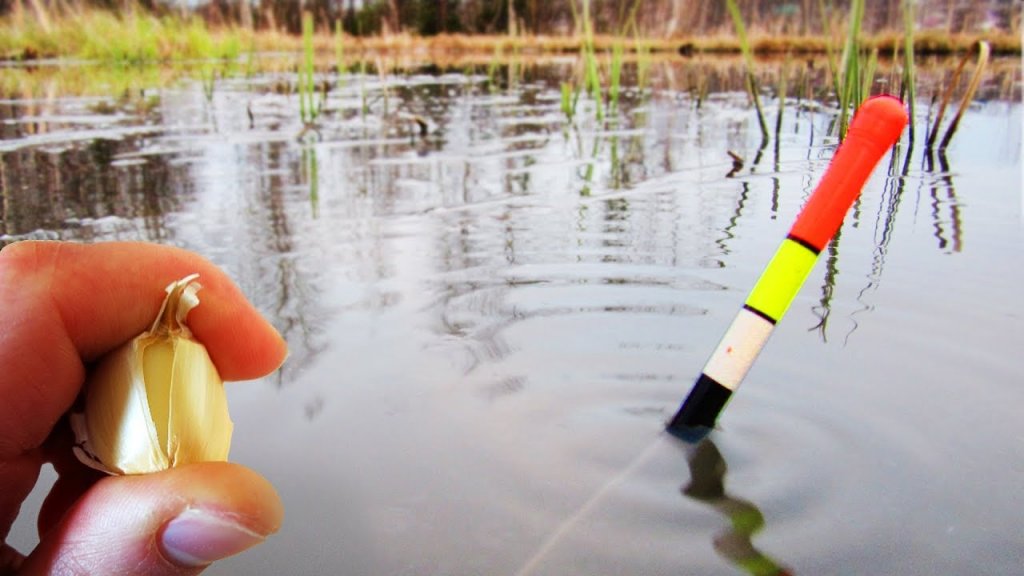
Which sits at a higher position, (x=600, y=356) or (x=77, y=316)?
(x=77, y=316)

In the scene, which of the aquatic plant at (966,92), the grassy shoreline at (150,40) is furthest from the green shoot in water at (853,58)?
the grassy shoreline at (150,40)

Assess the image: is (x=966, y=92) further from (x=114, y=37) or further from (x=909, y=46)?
(x=114, y=37)

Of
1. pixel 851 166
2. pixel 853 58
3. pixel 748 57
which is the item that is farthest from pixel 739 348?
pixel 748 57

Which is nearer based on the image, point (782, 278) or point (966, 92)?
point (782, 278)

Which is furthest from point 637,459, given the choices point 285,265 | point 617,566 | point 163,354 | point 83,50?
point 83,50

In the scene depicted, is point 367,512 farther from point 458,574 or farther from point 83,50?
point 83,50

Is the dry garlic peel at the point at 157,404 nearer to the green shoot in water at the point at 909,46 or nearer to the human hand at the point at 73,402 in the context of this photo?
the human hand at the point at 73,402

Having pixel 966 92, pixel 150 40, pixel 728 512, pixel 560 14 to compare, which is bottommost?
pixel 728 512
